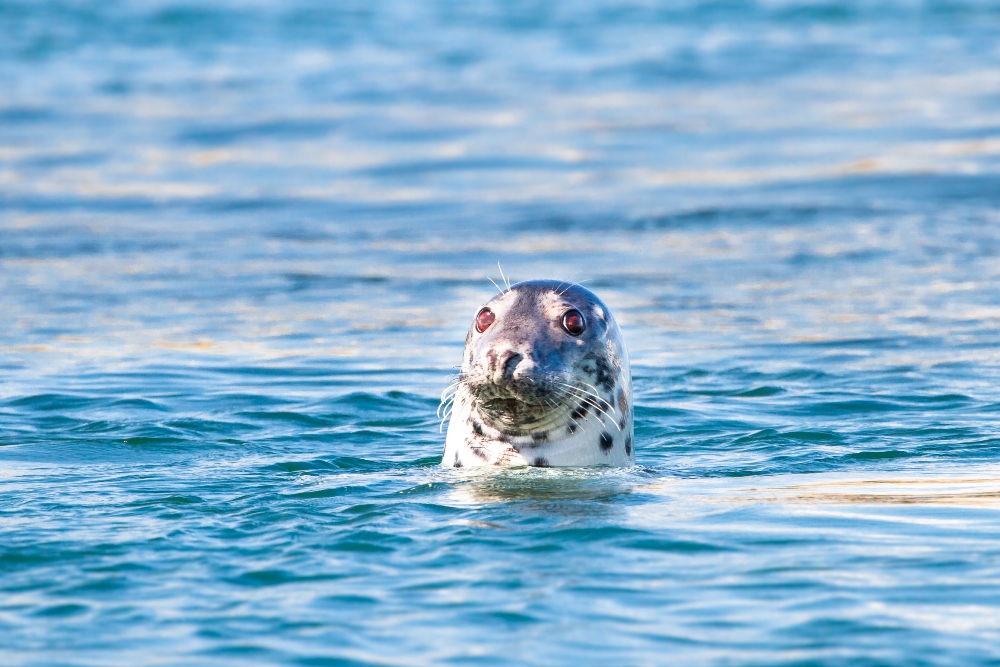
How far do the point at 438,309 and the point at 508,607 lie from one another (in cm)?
881

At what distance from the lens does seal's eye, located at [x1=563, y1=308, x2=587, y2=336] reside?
27.1ft

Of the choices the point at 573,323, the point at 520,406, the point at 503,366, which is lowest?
the point at 520,406

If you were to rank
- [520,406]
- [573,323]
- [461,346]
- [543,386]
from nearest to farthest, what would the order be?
[543,386], [520,406], [573,323], [461,346]

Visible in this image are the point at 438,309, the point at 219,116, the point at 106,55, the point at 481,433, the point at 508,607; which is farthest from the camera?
the point at 106,55

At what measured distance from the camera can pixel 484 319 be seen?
8367 millimetres

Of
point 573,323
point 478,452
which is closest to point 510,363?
point 573,323

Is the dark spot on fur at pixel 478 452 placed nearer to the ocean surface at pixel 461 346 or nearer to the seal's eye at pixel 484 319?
the ocean surface at pixel 461 346

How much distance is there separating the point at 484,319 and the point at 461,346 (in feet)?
16.5

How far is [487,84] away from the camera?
99.4 ft

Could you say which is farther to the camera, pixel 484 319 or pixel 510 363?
pixel 484 319

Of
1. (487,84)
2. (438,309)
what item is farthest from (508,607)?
(487,84)

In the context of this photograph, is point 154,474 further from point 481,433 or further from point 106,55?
point 106,55

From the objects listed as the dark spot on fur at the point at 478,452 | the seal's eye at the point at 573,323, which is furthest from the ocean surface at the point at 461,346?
the seal's eye at the point at 573,323

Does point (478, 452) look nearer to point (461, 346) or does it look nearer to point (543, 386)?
point (543, 386)
